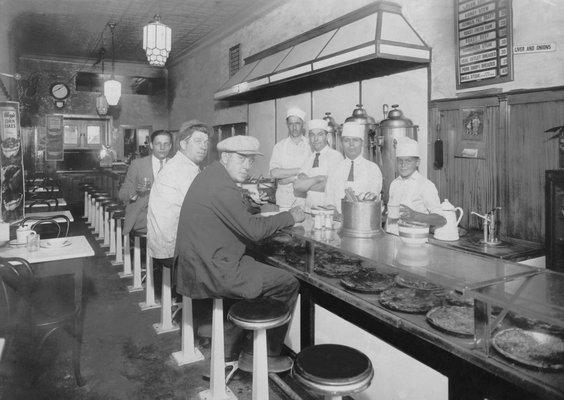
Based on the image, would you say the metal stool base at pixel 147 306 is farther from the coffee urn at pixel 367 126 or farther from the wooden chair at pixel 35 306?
the coffee urn at pixel 367 126

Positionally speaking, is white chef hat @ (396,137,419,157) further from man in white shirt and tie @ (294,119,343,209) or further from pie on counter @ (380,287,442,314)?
pie on counter @ (380,287,442,314)

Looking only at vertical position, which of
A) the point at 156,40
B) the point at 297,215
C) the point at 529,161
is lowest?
the point at 297,215

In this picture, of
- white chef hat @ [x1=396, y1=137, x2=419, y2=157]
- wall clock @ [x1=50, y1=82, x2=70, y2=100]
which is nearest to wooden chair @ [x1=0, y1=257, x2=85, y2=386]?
white chef hat @ [x1=396, y1=137, x2=419, y2=157]

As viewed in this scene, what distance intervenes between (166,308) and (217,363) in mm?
1358

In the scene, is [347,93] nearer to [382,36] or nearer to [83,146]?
[382,36]

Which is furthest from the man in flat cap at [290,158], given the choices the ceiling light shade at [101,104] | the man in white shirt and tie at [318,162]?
the ceiling light shade at [101,104]

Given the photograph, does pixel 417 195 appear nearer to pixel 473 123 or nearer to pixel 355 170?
pixel 355 170

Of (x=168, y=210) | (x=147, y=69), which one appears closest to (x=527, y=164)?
(x=168, y=210)

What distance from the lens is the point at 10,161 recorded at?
4.21m

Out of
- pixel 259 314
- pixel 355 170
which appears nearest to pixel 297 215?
pixel 259 314

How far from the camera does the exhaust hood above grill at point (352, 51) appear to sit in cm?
379

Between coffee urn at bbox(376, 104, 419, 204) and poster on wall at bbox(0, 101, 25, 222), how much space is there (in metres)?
3.68

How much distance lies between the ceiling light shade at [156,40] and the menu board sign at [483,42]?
3895mm

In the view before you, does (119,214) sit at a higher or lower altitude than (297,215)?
lower
